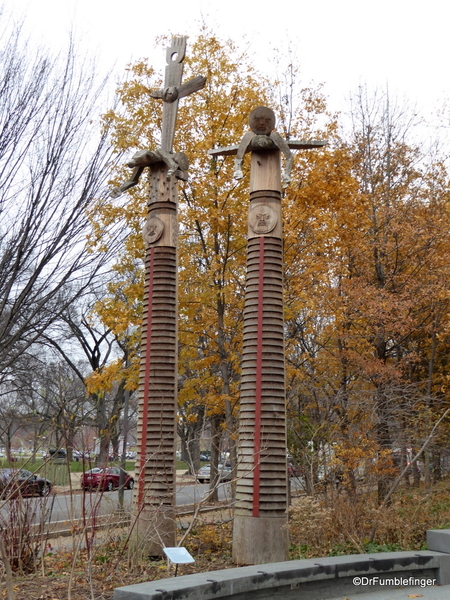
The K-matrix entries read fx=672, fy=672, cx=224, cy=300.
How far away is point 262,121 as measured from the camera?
8.45 metres

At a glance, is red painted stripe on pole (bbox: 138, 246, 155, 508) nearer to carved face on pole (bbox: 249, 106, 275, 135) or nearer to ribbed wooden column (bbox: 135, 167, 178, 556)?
ribbed wooden column (bbox: 135, 167, 178, 556)

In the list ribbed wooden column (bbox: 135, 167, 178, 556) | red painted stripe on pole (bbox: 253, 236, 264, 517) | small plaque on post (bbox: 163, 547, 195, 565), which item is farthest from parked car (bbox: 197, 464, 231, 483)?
small plaque on post (bbox: 163, 547, 195, 565)

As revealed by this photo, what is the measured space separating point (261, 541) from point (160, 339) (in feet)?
8.51

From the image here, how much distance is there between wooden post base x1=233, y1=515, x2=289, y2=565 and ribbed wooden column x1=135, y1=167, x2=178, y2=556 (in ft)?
2.70

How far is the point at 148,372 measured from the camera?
26.4 ft

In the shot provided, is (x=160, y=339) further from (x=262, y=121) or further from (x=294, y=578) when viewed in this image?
(x=294, y=578)

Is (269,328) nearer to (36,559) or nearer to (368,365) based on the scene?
(36,559)

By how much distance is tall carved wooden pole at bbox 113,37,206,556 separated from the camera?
7562 mm

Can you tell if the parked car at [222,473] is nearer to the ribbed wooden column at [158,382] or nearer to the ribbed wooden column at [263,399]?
the ribbed wooden column at [263,399]

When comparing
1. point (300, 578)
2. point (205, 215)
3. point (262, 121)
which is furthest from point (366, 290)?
point (300, 578)

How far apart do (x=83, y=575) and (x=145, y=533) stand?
0.75 meters

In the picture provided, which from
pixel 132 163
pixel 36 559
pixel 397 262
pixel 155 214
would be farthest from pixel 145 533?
pixel 397 262

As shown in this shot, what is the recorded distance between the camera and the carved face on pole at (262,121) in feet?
27.6

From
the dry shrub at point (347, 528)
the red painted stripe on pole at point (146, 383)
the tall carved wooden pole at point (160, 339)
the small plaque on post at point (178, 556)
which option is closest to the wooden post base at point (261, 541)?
the dry shrub at point (347, 528)
